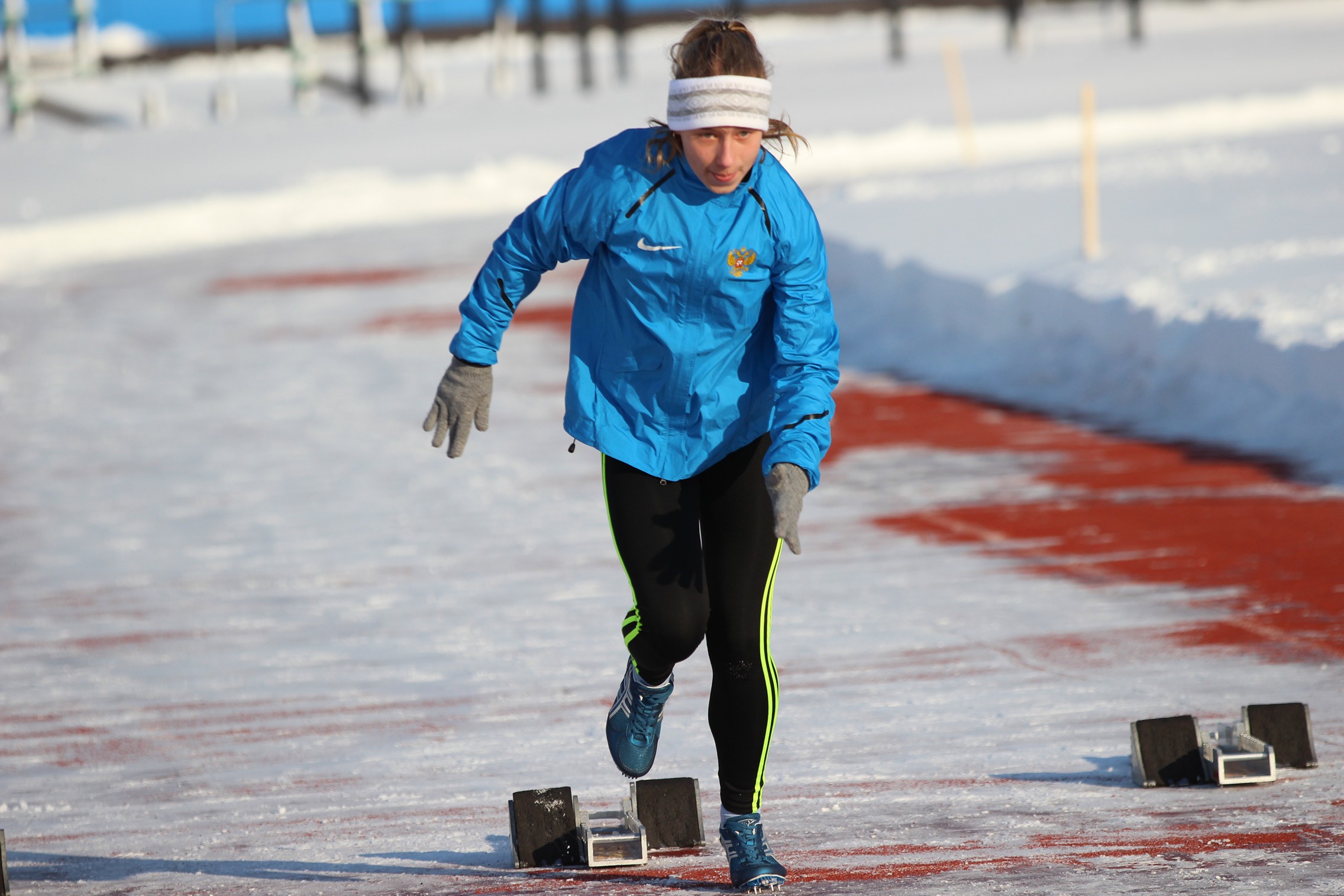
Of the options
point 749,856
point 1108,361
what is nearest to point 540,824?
point 749,856

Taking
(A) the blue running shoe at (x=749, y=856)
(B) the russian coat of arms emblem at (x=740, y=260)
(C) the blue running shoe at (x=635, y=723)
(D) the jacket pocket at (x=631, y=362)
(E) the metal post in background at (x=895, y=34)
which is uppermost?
(E) the metal post in background at (x=895, y=34)

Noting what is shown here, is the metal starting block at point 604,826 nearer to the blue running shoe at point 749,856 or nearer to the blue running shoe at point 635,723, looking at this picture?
the blue running shoe at point 635,723

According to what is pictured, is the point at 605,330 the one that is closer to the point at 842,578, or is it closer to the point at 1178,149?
the point at 842,578

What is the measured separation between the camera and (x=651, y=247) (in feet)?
13.1

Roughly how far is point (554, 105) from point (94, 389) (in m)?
22.4

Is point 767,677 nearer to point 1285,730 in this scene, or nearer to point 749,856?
point 749,856

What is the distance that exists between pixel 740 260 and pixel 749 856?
1338 millimetres

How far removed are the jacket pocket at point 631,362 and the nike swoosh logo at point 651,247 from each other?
0.24 meters

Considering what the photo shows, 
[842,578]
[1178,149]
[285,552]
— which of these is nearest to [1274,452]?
[842,578]

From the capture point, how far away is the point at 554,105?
35.0m

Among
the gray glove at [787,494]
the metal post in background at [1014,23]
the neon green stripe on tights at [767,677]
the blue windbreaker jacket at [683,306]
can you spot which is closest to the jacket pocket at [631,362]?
the blue windbreaker jacket at [683,306]

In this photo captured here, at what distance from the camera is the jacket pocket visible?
4.10m

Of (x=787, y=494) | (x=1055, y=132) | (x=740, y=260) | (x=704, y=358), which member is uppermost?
(x=740, y=260)

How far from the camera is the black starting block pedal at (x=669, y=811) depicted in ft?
14.6
